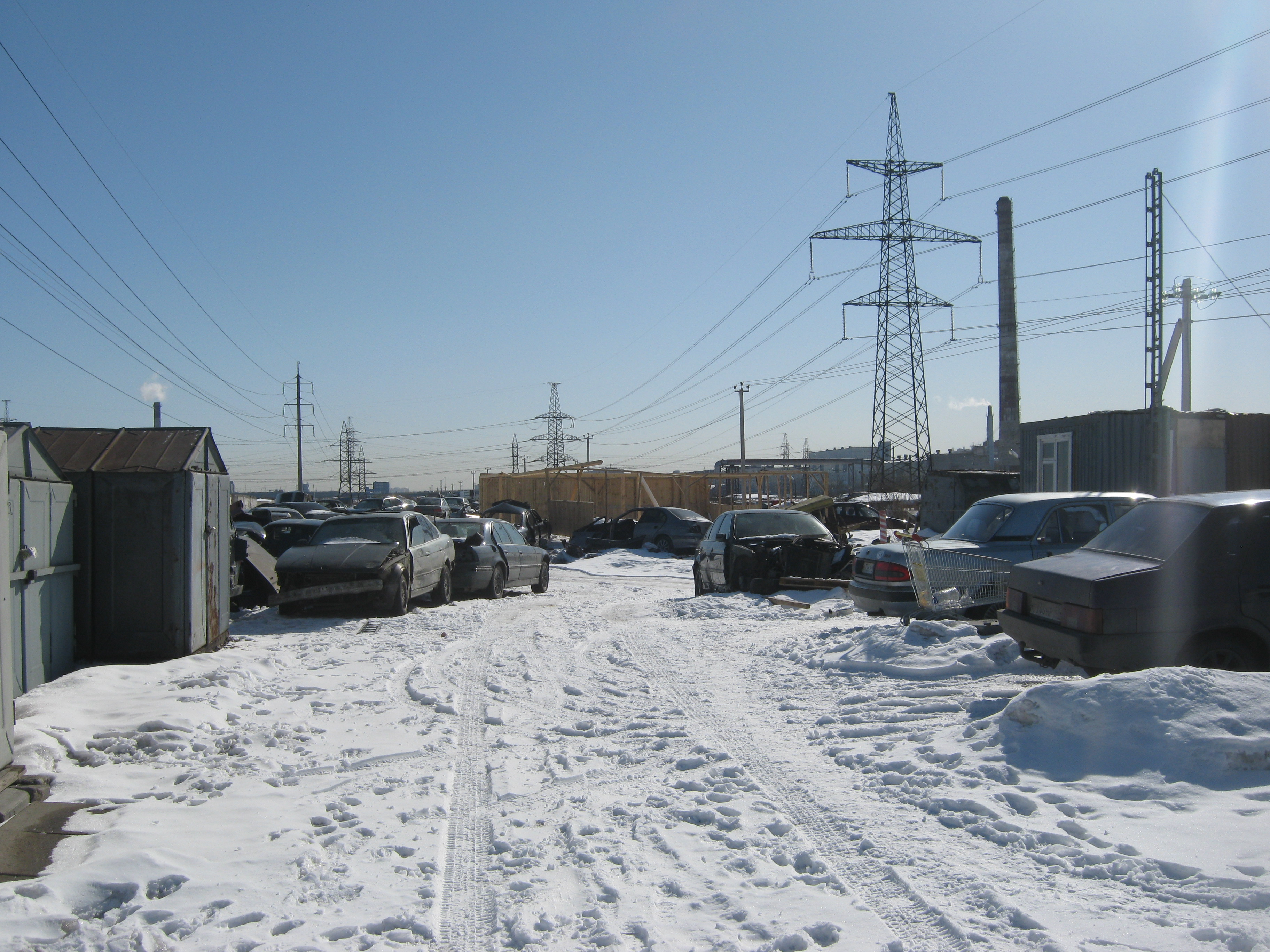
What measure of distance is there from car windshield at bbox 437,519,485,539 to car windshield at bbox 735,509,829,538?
4782 millimetres

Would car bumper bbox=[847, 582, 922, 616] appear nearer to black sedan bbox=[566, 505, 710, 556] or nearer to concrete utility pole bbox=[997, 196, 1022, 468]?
black sedan bbox=[566, 505, 710, 556]

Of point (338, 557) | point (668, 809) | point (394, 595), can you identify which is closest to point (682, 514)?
point (394, 595)

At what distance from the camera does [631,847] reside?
425 cm

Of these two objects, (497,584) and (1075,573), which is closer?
(1075,573)

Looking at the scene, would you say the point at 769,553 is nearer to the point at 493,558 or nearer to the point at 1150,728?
the point at 493,558

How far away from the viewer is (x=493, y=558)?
50.7 ft

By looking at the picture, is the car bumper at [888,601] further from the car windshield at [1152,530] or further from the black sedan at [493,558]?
the black sedan at [493,558]

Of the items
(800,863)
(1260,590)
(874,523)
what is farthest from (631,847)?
(874,523)

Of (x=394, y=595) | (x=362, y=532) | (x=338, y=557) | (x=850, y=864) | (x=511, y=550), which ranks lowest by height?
(x=850, y=864)

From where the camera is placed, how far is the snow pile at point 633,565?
70.3 feet

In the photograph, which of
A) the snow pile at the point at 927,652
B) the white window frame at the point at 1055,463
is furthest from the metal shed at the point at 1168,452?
the snow pile at the point at 927,652

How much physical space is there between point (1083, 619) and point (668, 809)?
3401 millimetres

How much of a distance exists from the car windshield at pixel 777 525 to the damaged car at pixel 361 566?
200 inches

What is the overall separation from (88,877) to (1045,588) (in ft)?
20.8
